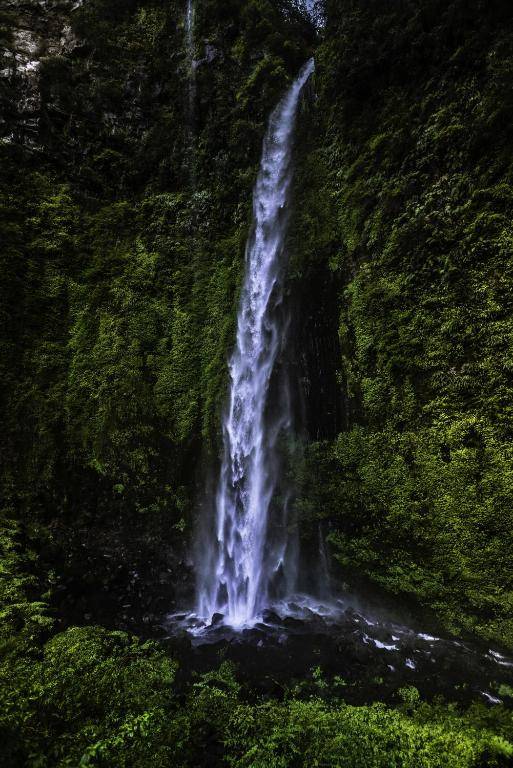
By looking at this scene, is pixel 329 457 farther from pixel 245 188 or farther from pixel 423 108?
pixel 245 188

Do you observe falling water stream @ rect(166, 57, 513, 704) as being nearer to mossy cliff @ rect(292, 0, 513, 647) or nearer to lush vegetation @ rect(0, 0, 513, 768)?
lush vegetation @ rect(0, 0, 513, 768)

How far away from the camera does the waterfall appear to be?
21.5 feet

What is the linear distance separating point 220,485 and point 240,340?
9.58ft

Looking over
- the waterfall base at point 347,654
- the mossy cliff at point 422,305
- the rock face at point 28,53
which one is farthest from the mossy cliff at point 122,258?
the mossy cliff at point 422,305

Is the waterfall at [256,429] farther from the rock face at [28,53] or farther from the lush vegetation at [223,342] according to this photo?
the rock face at [28,53]

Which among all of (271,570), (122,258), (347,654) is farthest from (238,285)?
(347,654)

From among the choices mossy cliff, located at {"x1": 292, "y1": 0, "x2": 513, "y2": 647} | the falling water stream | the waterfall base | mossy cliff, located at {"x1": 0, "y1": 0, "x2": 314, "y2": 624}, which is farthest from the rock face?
the waterfall base

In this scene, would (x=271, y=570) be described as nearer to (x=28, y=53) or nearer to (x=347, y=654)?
(x=347, y=654)

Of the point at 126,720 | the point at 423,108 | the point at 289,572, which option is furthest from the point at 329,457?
the point at 423,108

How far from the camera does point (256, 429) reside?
699 centimetres

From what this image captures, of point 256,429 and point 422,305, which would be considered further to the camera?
point 256,429

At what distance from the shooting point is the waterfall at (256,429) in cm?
656

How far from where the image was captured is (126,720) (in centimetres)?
319

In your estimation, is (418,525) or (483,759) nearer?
(483,759)
